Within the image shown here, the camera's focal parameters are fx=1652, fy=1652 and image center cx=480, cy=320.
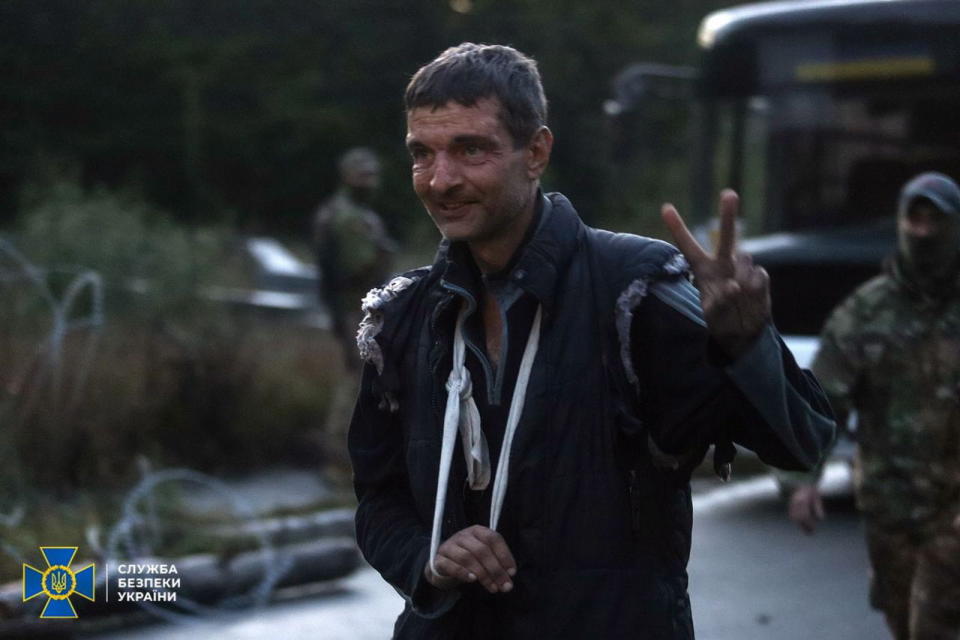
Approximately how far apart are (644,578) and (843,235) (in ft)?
26.9

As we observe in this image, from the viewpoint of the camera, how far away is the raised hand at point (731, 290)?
2.51 m

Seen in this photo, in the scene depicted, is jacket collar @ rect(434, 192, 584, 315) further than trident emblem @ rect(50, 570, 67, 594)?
No

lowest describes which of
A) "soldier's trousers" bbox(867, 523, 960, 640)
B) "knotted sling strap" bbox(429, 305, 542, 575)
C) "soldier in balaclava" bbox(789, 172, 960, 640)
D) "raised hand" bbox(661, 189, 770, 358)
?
"soldier's trousers" bbox(867, 523, 960, 640)

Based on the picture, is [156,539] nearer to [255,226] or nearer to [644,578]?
[644,578]

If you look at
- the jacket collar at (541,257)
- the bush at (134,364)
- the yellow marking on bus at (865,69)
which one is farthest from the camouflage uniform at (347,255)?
the jacket collar at (541,257)

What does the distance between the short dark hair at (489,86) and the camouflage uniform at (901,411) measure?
269cm

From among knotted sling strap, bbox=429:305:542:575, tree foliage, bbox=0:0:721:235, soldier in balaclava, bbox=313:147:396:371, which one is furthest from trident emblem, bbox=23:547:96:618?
tree foliage, bbox=0:0:721:235

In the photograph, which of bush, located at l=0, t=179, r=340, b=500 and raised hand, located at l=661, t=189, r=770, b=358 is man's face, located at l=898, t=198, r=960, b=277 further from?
bush, located at l=0, t=179, r=340, b=500

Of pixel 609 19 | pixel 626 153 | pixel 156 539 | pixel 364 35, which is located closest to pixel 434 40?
pixel 364 35

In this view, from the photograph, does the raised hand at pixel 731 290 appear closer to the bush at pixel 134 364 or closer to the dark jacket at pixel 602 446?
the dark jacket at pixel 602 446

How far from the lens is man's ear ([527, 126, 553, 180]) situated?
290 centimetres

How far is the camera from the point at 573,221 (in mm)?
2928

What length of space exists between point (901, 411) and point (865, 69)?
231 inches

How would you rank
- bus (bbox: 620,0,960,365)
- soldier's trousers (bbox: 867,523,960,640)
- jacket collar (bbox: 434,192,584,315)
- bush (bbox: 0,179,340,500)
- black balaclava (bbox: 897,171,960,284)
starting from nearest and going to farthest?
1. jacket collar (bbox: 434,192,584,315)
2. soldier's trousers (bbox: 867,523,960,640)
3. black balaclava (bbox: 897,171,960,284)
4. bush (bbox: 0,179,340,500)
5. bus (bbox: 620,0,960,365)
